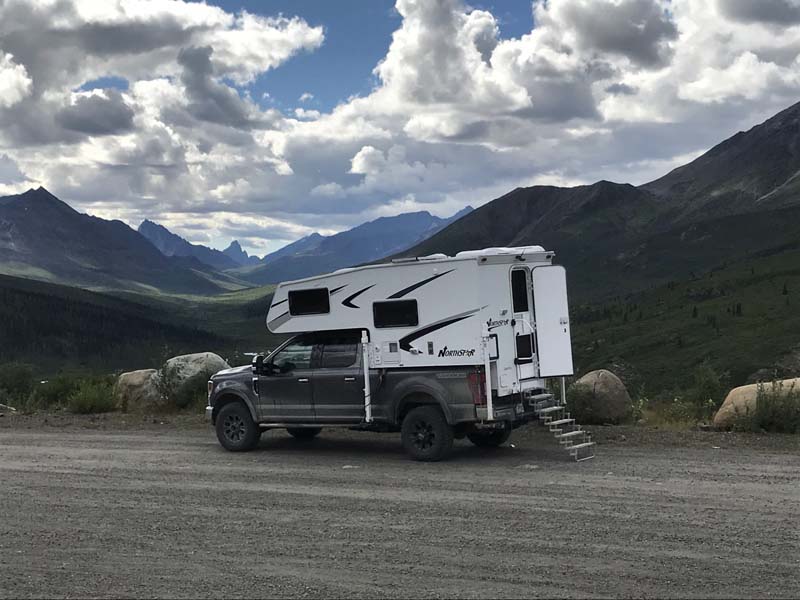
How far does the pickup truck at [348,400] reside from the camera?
13367 millimetres

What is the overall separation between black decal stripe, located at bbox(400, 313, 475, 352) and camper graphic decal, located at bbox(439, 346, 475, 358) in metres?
0.38

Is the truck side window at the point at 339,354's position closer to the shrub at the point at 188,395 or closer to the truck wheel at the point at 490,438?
the truck wheel at the point at 490,438

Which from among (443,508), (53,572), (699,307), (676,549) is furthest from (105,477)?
(699,307)

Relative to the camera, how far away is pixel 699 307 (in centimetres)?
13738

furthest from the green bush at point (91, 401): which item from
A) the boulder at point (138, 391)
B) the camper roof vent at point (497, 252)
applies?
the camper roof vent at point (497, 252)

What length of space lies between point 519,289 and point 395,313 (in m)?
2.19

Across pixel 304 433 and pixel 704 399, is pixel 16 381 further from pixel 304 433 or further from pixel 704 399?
pixel 704 399

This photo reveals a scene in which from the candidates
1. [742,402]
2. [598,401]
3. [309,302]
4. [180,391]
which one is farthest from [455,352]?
[180,391]

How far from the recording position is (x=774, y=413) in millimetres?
15148

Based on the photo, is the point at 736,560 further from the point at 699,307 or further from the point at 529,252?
the point at 699,307

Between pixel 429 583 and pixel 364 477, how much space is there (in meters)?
5.04

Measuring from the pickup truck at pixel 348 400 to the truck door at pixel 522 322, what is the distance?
1.83 ft

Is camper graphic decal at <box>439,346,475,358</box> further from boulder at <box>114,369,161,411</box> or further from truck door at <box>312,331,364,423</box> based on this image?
boulder at <box>114,369,161,411</box>

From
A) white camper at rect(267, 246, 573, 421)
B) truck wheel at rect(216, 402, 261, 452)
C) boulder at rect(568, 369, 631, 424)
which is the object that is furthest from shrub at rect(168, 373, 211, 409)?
boulder at rect(568, 369, 631, 424)
